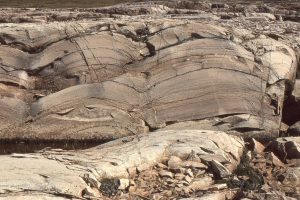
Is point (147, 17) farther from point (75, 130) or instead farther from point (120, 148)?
point (120, 148)

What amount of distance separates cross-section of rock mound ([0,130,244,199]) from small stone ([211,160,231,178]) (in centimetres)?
9

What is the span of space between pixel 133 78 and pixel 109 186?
11369 millimetres

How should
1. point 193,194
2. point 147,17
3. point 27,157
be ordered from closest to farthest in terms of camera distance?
point 193,194 → point 27,157 → point 147,17

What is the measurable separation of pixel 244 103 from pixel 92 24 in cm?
967

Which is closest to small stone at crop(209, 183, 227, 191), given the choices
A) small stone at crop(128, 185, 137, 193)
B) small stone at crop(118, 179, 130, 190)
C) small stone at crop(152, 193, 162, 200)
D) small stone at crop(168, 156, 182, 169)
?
small stone at crop(168, 156, 182, 169)

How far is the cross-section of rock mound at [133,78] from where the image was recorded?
27594 millimetres

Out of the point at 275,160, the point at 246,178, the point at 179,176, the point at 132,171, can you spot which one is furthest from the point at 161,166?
the point at 275,160

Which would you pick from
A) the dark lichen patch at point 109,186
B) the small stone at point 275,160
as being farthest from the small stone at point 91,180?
the small stone at point 275,160

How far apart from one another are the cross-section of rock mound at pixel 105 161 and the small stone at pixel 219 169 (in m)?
0.09

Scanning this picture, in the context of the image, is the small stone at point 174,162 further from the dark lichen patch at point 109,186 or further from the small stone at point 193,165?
the dark lichen patch at point 109,186

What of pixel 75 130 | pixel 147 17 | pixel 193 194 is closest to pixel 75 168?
pixel 193 194

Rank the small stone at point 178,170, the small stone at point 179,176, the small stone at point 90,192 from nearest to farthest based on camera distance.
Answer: the small stone at point 90,192 < the small stone at point 179,176 < the small stone at point 178,170

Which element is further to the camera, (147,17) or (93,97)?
(147,17)

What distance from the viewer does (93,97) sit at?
2802 centimetres
